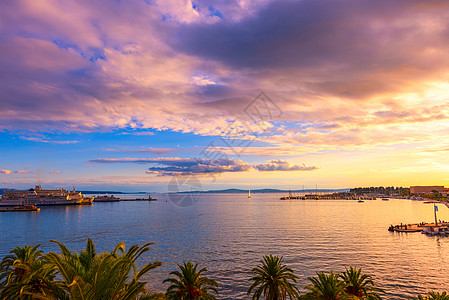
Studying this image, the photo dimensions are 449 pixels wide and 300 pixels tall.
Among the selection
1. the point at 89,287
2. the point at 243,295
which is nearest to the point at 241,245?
the point at 243,295

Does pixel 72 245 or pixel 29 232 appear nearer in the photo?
pixel 72 245

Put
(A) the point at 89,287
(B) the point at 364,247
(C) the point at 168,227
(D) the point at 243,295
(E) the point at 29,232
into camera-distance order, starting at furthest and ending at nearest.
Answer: (C) the point at 168,227 → (E) the point at 29,232 → (B) the point at 364,247 → (D) the point at 243,295 → (A) the point at 89,287

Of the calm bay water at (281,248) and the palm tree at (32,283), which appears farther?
the calm bay water at (281,248)

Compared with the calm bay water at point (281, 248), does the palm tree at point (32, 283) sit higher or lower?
higher

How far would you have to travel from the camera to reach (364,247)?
308ft

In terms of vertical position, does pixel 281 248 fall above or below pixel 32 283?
below

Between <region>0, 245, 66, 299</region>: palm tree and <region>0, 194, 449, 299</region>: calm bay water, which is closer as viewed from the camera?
<region>0, 245, 66, 299</region>: palm tree

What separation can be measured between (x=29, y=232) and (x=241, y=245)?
96.3 m


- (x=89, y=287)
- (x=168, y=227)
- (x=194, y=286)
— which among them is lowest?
(x=168, y=227)

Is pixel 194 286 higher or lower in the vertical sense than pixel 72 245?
higher

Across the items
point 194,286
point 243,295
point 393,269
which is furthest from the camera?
point 393,269

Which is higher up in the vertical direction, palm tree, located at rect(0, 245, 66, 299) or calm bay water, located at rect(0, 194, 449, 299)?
palm tree, located at rect(0, 245, 66, 299)

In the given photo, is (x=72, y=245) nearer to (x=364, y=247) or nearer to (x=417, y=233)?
(x=364, y=247)

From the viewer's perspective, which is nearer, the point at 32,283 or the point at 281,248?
the point at 32,283
